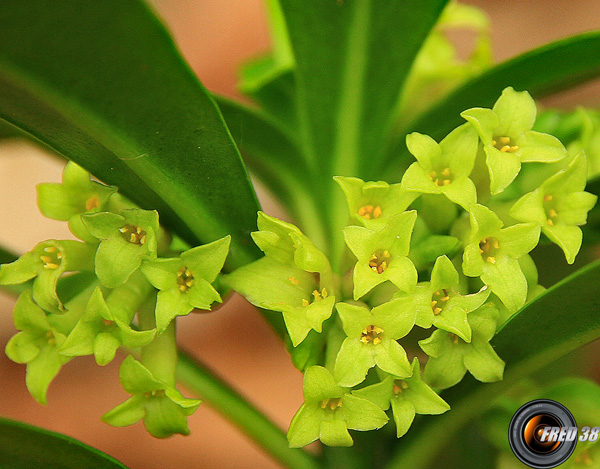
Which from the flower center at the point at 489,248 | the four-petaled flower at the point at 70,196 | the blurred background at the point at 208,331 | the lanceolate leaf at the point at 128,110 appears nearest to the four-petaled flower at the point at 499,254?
the flower center at the point at 489,248

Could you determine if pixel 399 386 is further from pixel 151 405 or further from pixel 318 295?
pixel 151 405

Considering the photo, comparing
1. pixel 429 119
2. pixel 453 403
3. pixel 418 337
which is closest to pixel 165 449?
pixel 418 337

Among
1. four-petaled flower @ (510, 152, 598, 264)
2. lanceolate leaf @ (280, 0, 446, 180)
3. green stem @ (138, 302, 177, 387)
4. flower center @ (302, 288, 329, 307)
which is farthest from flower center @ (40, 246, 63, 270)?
four-petaled flower @ (510, 152, 598, 264)

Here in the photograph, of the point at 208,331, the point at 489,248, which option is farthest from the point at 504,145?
the point at 208,331

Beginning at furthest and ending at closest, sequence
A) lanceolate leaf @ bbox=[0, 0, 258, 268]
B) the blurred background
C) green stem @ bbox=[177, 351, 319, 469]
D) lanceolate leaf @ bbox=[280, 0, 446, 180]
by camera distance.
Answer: the blurred background, green stem @ bbox=[177, 351, 319, 469], lanceolate leaf @ bbox=[280, 0, 446, 180], lanceolate leaf @ bbox=[0, 0, 258, 268]

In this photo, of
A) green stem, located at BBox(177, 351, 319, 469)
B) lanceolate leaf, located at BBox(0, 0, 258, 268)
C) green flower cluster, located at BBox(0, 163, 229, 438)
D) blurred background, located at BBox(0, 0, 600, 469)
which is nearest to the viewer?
lanceolate leaf, located at BBox(0, 0, 258, 268)

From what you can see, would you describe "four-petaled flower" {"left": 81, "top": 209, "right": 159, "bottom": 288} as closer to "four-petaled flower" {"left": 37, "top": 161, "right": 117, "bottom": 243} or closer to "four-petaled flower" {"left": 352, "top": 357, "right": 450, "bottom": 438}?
"four-petaled flower" {"left": 37, "top": 161, "right": 117, "bottom": 243}

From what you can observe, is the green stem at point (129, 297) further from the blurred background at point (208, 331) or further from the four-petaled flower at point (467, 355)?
the blurred background at point (208, 331)
